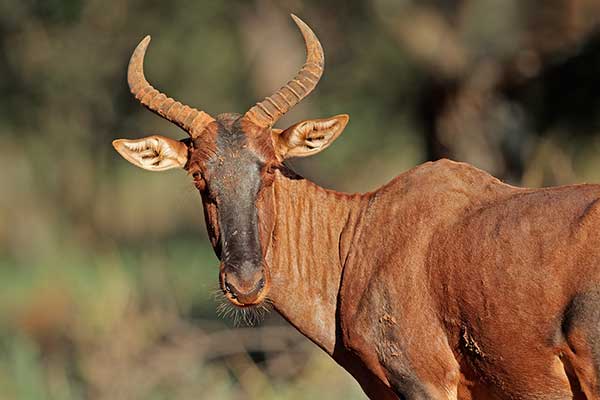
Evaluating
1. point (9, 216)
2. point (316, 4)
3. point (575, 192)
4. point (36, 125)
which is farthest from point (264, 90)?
point (9, 216)

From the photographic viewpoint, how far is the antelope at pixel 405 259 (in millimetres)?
7656

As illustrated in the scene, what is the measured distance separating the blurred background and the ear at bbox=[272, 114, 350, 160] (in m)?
0.96

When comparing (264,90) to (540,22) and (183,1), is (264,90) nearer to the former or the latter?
(183,1)

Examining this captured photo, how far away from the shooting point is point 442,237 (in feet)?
27.6

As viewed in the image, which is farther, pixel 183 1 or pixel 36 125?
pixel 36 125

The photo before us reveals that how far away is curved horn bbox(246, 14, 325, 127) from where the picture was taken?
932 cm

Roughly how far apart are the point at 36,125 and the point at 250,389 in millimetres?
9783

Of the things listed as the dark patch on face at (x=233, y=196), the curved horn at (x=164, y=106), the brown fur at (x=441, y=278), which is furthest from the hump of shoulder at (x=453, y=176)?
the curved horn at (x=164, y=106)

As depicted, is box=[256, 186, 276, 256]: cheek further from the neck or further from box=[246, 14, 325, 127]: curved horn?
A: box=[246, 14, 325, 127]: curved horn

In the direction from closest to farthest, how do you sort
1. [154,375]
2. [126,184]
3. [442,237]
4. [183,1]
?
[442,237], [154,375], [183,1], [126,184]

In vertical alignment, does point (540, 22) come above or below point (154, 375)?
above

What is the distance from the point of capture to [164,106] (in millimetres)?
9438

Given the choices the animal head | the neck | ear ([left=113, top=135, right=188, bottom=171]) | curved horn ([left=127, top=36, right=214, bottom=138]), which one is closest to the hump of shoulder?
the neck

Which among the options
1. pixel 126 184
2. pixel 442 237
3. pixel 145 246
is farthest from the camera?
pixel 126 184
